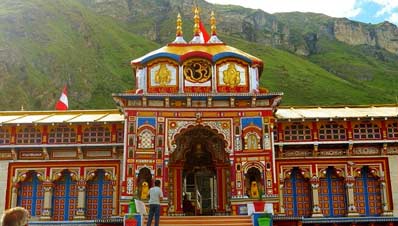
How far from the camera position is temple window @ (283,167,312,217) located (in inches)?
1117

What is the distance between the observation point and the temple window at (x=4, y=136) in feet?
92.5

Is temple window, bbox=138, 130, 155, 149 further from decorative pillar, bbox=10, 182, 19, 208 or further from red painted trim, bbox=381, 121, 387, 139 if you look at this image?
red painted trim, bbox=381, 121, 387, 139

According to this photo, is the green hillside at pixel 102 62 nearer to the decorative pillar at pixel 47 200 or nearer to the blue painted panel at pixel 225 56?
the decorative pillar at pixel 47 200

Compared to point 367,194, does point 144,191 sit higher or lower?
higher

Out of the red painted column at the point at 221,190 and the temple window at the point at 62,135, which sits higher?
the temple window at the point at 62,135

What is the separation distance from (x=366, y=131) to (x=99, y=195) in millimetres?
15847

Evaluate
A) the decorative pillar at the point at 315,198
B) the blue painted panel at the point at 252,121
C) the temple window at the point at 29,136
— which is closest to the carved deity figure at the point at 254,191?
the blue painted panel at the point at 252,121

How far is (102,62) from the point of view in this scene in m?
115

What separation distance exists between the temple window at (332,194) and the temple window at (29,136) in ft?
54.3

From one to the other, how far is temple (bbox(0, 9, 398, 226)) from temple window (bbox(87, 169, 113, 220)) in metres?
0.06

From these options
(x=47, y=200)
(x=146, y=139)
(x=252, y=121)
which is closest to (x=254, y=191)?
(x=252, y=121)

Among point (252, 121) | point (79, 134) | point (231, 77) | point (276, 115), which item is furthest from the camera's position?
point (276, 115)

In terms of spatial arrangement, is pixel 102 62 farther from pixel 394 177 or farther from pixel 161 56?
pixel 394 177

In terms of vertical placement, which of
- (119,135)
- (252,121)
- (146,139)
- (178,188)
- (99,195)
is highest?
(252,121)
